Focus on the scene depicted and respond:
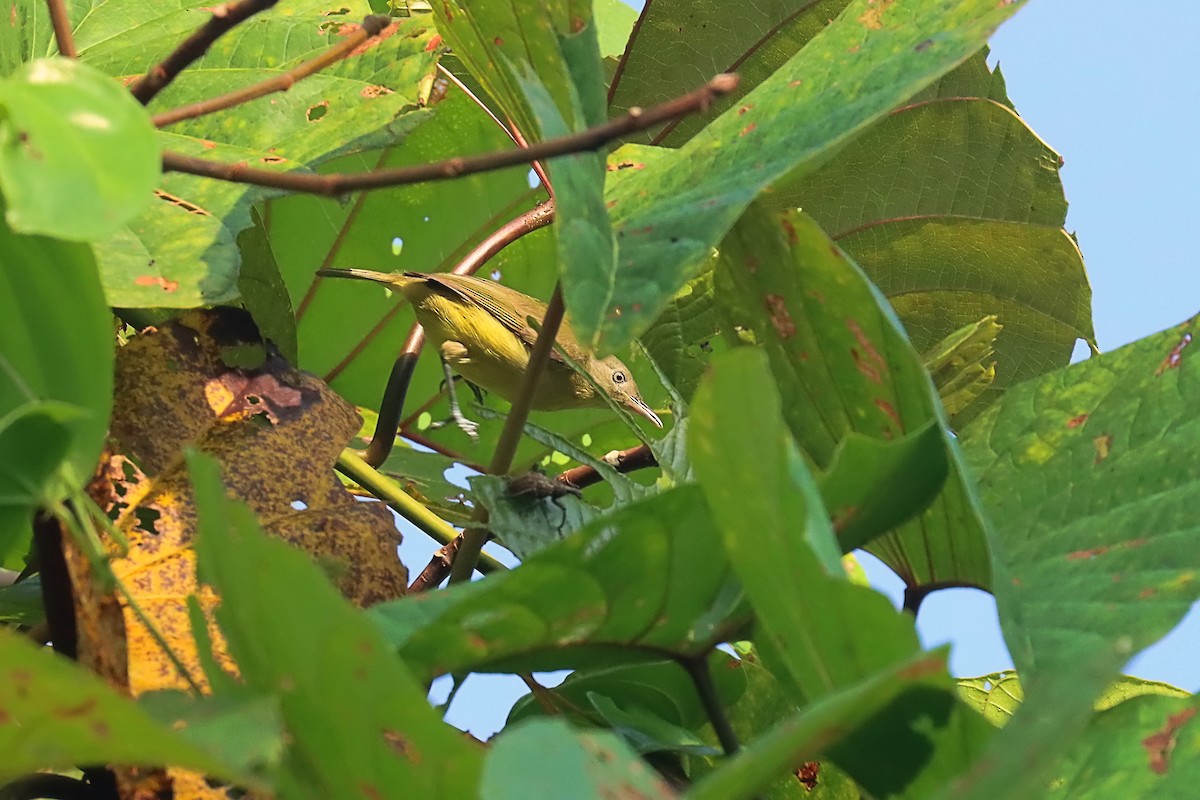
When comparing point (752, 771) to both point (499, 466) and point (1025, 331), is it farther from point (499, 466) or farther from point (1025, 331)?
point (1025, 331)

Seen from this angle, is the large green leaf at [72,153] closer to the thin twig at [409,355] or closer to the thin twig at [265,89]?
the thin twig at [265,89]

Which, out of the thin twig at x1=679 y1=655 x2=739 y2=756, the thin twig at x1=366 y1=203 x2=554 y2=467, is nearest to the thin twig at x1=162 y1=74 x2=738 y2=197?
the thin twig at x1=679 y1=655 x2=739 y2=756

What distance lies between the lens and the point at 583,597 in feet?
1.72

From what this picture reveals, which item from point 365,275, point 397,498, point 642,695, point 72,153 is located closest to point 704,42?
point 365,275

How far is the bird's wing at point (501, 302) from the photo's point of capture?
3074mm

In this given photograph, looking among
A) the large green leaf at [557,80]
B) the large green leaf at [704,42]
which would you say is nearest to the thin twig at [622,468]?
the large green leaf at [557,80]

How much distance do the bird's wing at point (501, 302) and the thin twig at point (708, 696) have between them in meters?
2.24

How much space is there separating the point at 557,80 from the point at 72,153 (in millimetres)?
328

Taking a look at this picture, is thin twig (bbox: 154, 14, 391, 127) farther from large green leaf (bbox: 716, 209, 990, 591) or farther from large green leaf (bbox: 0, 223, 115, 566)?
large green leaf (bbox: 716, 209, 990, 591)

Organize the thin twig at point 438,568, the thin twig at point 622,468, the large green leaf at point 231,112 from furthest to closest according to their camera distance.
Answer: the thin twig at point 622,468 < the thin twig at point 438,568 < the large green leaf at point 231,112

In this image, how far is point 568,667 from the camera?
604mm

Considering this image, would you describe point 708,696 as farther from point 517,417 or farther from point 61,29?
point 61,29

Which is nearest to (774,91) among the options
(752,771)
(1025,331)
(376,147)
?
(376,147)

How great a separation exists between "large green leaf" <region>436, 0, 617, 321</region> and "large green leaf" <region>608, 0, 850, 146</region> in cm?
80
